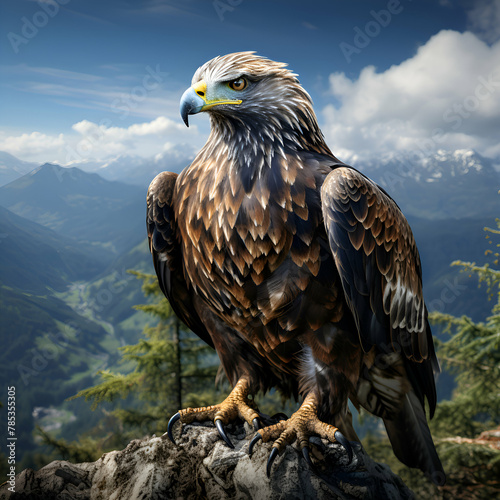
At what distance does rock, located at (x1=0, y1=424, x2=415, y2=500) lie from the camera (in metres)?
2.23

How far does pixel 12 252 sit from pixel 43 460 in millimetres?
7072

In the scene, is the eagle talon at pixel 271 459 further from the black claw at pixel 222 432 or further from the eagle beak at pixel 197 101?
the eagle beak at pixel 197 101

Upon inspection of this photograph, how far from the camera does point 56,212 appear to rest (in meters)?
24.5

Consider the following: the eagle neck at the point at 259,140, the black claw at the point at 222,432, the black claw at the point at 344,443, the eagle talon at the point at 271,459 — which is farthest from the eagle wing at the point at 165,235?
the black claw at the point at 344,443

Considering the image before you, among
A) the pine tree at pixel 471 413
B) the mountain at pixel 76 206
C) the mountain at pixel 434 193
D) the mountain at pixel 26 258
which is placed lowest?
the pine tree at pixel 471 413

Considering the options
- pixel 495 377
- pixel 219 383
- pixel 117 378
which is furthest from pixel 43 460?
pixel 495 377

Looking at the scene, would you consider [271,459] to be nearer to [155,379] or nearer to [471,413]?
[155,379]

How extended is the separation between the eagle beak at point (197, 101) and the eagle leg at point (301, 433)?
6.36 feet

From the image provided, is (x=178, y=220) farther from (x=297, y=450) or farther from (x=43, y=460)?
(x=43, y=460)

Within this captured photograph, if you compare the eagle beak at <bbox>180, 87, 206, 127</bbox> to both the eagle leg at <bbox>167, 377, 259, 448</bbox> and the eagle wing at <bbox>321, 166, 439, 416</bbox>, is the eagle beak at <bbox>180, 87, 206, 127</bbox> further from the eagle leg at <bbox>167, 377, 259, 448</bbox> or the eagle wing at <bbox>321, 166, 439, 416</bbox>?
the eagle leg at <bbox>167, 377, 259, 448</bbox>

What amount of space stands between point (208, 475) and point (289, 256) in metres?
1.39

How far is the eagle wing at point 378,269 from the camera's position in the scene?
2.22m

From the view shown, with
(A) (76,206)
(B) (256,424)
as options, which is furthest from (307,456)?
(A) (76,206)

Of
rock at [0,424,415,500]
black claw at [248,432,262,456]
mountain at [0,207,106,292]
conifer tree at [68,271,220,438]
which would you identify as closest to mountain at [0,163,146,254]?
mountain at [0,207,106,292]
